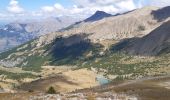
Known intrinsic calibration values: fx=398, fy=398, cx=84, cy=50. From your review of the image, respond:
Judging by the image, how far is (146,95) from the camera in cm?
11625

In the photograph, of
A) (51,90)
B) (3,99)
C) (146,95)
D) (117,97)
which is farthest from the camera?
(51,90)

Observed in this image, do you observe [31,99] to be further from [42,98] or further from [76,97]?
[76,97]

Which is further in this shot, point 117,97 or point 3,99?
point 3,99

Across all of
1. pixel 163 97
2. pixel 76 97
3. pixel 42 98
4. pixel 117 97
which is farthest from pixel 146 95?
pixel 42 98

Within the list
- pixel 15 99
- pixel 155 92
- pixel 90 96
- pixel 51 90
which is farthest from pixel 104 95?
pixel 51 90

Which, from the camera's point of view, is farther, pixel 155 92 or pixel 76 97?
pixel 155 92

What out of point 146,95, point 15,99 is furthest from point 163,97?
point 15,99

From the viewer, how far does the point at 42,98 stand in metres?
112

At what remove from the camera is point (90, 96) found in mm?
111438

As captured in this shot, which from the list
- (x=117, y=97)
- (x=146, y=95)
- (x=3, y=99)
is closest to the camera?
(x=117, y=97)

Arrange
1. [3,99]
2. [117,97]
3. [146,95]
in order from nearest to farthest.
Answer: [117,97] < [146,95] < [3,99]

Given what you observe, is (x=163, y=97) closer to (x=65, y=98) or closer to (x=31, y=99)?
(x=65, y=98)

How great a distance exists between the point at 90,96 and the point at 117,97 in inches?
325

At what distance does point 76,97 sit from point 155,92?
27155mm
